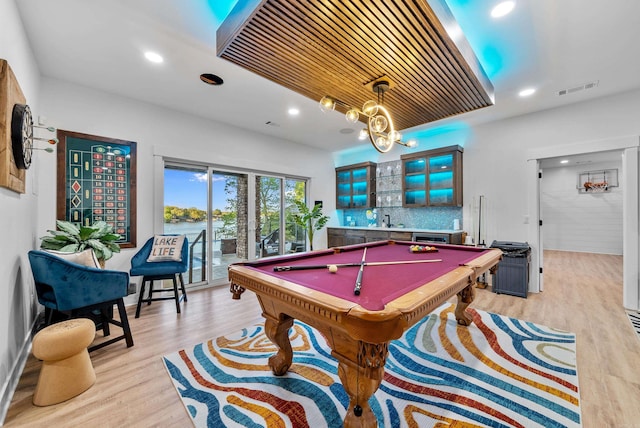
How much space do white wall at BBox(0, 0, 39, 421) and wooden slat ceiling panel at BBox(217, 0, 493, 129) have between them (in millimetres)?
1450

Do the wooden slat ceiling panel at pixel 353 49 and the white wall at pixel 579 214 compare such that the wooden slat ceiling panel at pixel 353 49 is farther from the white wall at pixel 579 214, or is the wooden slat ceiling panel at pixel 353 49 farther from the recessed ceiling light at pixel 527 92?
the white wall at pixel 579 214

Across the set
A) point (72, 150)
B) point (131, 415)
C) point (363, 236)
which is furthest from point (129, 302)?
point (363, 236)

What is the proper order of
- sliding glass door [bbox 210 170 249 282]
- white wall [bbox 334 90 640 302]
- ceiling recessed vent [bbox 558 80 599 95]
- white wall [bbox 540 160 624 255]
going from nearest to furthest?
1. ceiling recessed vent [bbox 558 80 599 95]
2. white wall [bbox 334 90 640 302]
3. sliding glass door [bbox 210 170 249 282]
4. white wall [bbox 540 160 624 255]

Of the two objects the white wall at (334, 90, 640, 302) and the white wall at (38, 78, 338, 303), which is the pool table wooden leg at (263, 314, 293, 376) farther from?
the white wall at (334, 90, 640, 302)

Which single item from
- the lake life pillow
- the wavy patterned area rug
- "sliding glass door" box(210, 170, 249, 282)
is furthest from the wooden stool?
"sliding glass door" box(210, 170, 249, 282)

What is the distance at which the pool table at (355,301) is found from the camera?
1110 millimetres

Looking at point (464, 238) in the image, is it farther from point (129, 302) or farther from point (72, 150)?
point (72, 150)

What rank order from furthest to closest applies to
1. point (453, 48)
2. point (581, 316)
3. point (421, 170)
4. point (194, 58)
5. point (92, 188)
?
point (421, 170)
point (92, 188)
point (581, 316)
point (194, 58)
point (453, 48)

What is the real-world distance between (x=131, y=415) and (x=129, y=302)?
2.35 meters

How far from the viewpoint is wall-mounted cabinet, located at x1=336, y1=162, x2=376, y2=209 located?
587cm

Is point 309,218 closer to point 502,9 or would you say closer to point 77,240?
point 77,240

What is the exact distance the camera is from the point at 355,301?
122 cm

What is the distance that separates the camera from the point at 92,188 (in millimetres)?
3229

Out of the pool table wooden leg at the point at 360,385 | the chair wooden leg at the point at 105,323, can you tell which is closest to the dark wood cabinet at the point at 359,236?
the pool table wooden leg at the point at 360,385
